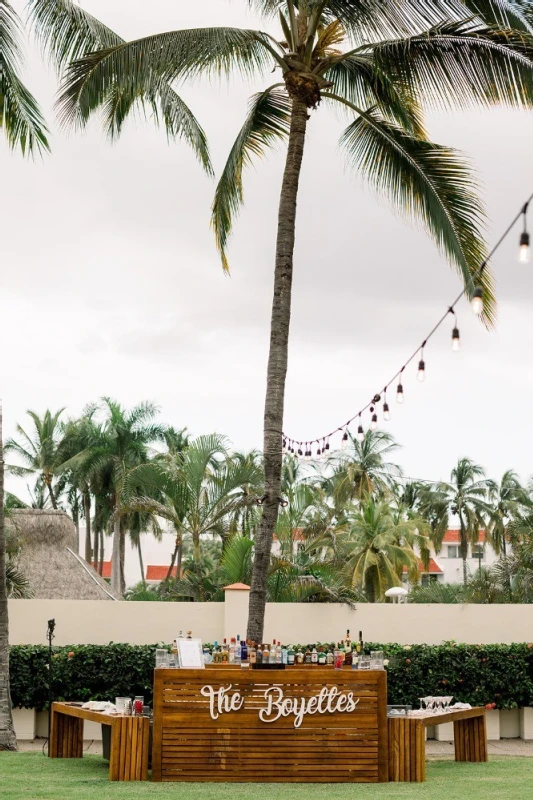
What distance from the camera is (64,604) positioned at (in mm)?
13070

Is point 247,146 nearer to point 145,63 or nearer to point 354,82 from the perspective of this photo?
point 354,82

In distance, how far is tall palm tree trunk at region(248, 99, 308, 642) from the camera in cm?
1045

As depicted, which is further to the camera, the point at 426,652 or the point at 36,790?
the point at 426,652

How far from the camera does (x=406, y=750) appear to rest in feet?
27.5

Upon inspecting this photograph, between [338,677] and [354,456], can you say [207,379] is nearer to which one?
[354,456]

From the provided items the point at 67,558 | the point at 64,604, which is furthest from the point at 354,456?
the point at 64,604

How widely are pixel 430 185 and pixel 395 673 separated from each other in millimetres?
5985

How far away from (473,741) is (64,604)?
5.84 metres

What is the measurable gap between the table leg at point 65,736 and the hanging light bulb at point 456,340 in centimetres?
513

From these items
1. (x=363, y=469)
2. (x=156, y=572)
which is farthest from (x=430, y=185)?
(x=156, y=572)

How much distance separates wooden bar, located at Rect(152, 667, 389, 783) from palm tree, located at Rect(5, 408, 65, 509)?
34615 mm

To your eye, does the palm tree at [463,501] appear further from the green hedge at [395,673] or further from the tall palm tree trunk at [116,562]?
the green hedge at [395,673]

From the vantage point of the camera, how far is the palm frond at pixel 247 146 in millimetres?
12297

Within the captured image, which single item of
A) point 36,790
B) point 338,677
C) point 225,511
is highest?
point 225,511
